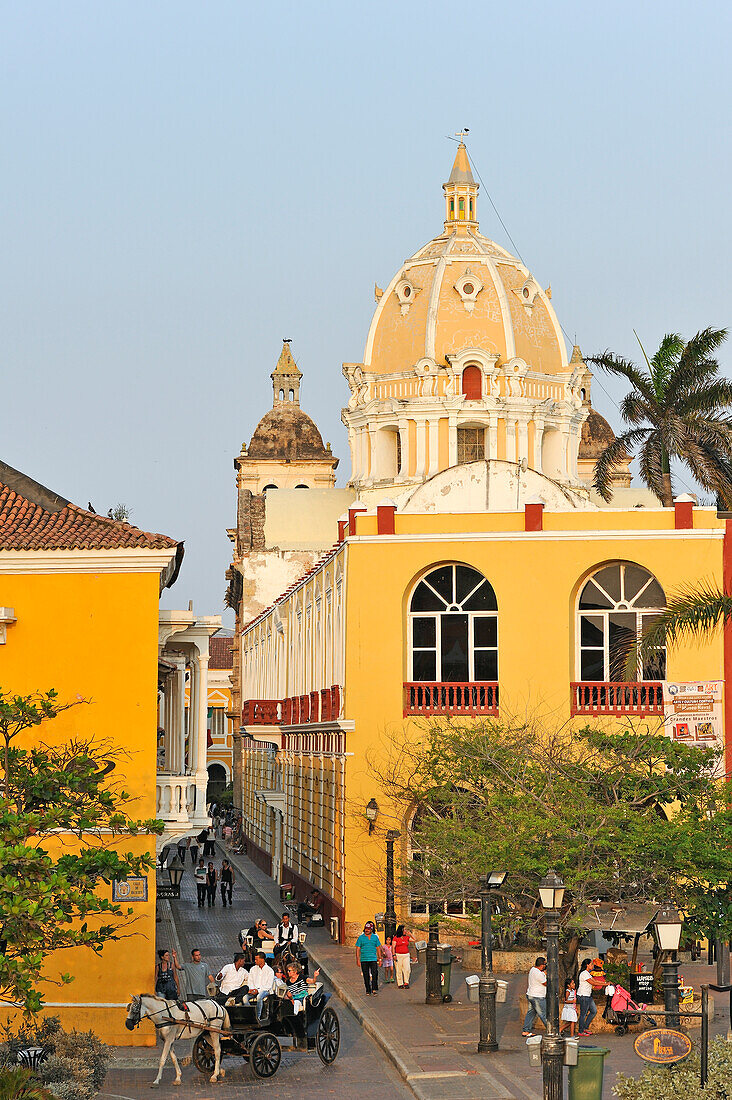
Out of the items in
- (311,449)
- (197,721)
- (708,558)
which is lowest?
(197,721)

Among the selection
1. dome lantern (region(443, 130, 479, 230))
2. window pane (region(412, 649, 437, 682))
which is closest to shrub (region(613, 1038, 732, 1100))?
window pane (region(412, 649, 437, 682))

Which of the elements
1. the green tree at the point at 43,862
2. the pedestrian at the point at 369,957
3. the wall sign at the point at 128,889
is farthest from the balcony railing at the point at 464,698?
the green tree at the point at 43,862

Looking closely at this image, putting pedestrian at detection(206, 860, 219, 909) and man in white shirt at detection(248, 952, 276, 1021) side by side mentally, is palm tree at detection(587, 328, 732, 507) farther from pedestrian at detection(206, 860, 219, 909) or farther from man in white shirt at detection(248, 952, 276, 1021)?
man in white shirt at detection(248, 952, 276, 1021)

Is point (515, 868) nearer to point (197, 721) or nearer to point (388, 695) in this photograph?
point (197, 721)

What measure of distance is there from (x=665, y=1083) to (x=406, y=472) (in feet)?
114

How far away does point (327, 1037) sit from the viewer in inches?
767

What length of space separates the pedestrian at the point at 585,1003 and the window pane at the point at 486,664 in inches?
364

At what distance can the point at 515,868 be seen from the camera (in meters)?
21.5

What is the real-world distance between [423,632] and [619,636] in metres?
3.69

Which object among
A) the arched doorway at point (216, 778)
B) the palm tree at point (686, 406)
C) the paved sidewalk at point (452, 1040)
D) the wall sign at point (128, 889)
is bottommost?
the arched doorway at point (216, 778)

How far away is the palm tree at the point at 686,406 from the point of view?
41156mm

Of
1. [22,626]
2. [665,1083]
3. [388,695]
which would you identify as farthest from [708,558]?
[665,1083]

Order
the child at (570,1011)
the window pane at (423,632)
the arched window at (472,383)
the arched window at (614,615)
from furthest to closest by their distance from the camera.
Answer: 1. the arched window at (472,383)
2. the window pane at (423,632)
3. the arched window at (614,615)
4. the child at (570,1011)

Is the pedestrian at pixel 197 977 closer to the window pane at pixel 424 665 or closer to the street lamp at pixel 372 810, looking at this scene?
the street lamp at pixel 372 810
